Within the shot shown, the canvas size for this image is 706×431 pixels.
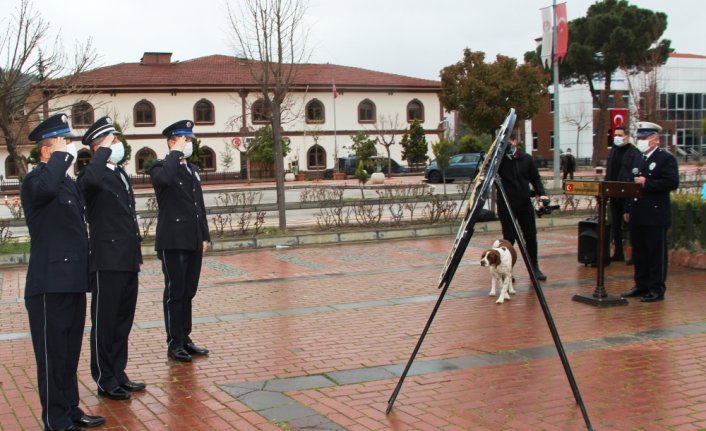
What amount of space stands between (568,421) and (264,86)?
12.8 metres

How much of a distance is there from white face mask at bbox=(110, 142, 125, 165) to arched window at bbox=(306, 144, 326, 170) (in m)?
53.2

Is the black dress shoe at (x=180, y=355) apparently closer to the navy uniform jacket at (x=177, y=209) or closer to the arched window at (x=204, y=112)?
the navy uniform jacket at (x=177, y=209)

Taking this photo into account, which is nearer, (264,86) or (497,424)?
(497,424)

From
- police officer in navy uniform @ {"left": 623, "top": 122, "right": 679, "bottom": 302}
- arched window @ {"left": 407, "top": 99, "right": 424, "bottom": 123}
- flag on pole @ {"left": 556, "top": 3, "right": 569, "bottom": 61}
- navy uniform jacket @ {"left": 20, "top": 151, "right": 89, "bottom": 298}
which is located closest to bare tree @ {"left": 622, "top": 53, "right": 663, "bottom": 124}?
flag on pole @ {"left": 556, "top": 3, "right": 569, "bottom": 61}

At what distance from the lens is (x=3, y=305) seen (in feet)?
30.9

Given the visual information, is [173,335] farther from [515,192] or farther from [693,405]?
[515,192]

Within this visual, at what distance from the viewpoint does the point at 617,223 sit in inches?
456

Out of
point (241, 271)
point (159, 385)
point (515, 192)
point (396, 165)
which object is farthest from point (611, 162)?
point (396, 165)

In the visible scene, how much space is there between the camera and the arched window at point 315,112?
5838cm

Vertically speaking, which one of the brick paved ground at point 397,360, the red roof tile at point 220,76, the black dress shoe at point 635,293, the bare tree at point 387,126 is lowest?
the brick paved ground at point 397,360

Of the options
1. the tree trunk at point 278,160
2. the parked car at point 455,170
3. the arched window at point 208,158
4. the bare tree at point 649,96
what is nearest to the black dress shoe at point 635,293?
the tree trunk at point 278,160

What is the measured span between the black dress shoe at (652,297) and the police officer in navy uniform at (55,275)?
6.31 metres

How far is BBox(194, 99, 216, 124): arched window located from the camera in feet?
185

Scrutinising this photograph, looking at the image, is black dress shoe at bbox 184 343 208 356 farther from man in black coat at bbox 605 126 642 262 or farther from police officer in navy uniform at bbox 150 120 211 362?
man in black coat at bbox 605 126 642 262
